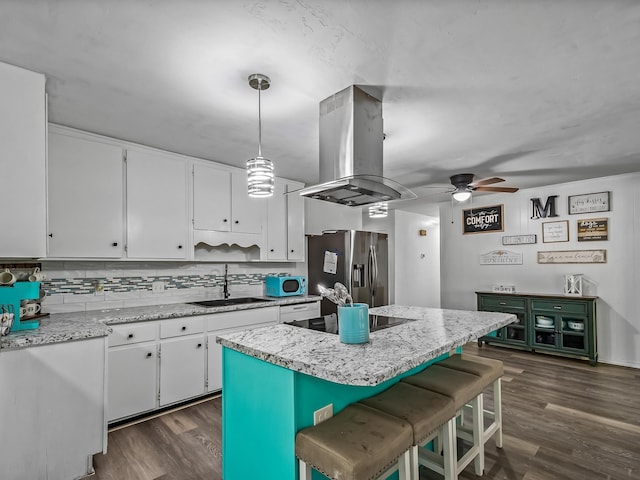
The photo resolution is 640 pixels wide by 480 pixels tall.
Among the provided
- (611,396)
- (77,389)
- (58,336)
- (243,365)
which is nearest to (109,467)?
(77,389)

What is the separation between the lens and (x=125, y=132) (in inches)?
111

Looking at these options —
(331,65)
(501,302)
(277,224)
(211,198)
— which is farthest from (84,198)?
(501,302)

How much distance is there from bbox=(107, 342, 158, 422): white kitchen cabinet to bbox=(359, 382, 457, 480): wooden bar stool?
196 centimetres

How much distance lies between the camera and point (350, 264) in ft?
15.0

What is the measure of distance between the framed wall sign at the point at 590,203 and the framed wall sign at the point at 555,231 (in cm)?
19

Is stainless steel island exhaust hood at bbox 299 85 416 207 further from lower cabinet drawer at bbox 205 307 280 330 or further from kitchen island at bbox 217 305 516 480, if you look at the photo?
lower cabinet drawer at bbox 205 307 280 330

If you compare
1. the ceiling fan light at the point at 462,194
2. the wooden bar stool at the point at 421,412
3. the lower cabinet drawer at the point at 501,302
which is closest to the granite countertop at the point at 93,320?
the wooden bar stool at the point at 421,412

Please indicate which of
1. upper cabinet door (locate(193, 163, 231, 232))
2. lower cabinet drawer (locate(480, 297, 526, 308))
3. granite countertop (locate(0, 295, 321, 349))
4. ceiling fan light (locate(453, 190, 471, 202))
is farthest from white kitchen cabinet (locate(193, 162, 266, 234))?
lower cabinet drawer (locate(480, 297, 526, 308))

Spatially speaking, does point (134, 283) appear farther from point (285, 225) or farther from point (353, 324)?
point (353, 324)

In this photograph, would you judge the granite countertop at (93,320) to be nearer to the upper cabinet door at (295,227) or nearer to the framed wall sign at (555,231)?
the upper cabinet door at (295,227)

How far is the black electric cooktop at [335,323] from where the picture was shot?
198 cm

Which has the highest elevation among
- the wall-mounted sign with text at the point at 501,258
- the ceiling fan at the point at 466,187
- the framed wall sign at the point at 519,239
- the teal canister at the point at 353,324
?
the ceiling fan at the point at 466,187

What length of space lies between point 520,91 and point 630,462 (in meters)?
2.49

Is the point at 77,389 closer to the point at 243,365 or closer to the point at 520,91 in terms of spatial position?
the point at 243,365
